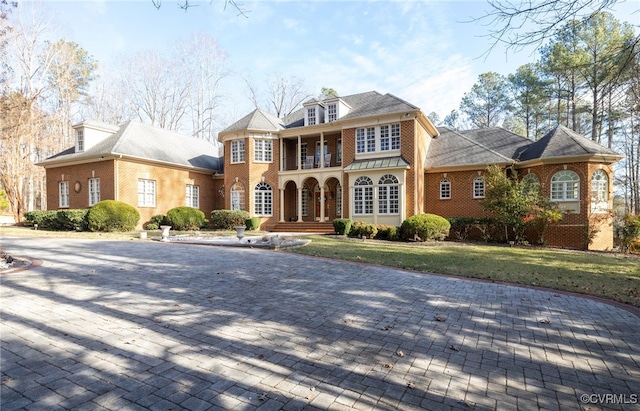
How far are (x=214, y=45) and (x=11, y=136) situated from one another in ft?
72.1

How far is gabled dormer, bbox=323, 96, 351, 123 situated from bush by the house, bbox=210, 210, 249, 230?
904cm

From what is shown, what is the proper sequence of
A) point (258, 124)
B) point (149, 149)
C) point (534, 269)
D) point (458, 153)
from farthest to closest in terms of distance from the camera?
point (258, 124) → point (149, 149) → point (458, 153) → point (534, 269)

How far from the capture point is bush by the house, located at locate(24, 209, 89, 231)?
1850cm

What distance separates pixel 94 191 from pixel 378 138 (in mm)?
19708

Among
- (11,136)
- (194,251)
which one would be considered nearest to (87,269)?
(194,251)

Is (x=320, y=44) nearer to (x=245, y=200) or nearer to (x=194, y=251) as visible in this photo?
(x=194, y=251)

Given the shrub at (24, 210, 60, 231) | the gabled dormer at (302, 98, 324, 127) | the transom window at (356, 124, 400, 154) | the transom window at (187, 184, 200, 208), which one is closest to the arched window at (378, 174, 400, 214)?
the transom window at (356, 124, 400, 154)

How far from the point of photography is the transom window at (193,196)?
82.1 feet

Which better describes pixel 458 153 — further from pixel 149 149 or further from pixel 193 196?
pixel 149 149

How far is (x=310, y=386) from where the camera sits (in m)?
2.88

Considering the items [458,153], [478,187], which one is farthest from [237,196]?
[478,187]

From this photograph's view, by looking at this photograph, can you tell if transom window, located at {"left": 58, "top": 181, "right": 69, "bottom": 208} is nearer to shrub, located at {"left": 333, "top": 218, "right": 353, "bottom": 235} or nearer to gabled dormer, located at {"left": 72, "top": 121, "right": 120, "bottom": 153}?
gabled dormer, located at {"left": 72, "top": 121, "right": 120, "bottom": 153}

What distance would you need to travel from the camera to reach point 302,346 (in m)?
3.70

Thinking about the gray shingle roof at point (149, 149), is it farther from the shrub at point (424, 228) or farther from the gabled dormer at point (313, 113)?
the shrub at point (424, 228)
